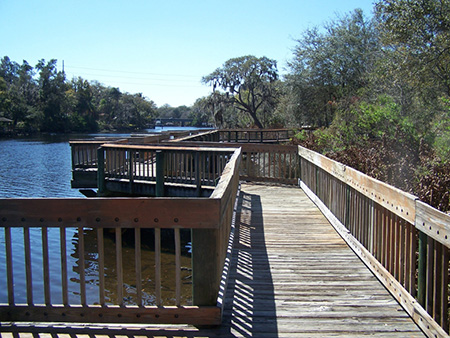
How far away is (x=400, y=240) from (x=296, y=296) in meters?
1.10

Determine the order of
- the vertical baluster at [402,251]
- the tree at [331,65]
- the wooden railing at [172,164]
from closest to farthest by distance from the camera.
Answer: the vertical baluster at [402,251], the wooden railing at [172,164], the tree at [331,65]

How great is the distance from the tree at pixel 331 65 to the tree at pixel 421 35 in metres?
7.57

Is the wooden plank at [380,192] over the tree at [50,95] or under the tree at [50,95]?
under

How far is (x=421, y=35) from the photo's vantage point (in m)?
14.0

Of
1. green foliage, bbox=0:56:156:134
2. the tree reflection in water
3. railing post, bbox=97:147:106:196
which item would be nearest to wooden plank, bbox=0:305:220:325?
the tree reflection in water

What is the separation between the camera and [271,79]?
48.7 metres

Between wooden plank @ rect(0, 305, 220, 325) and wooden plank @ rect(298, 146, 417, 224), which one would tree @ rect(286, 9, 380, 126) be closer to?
wooden plank @ rect(298, 146, 417, 224)

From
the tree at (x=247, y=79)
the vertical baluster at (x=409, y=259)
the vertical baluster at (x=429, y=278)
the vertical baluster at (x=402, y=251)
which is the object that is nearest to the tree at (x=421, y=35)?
the vertical baluster at (x=402, y=251)

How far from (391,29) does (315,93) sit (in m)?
13.7

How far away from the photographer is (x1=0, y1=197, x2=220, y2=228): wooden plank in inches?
131

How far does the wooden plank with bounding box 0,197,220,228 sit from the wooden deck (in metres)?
0.81

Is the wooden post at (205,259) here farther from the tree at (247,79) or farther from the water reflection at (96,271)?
the tree at (247,79)

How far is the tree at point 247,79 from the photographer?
48.4 m

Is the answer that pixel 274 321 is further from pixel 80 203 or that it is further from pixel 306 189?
pixel 306 189
